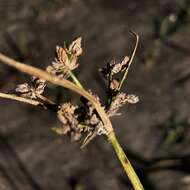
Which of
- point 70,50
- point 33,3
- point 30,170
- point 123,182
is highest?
point 33,3

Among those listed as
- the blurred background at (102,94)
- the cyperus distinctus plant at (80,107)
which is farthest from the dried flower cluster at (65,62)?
the blurred background at (102,94)

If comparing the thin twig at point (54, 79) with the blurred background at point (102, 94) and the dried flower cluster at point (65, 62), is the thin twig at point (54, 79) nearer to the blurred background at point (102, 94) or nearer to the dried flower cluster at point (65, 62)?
the dried flower cluster at point (65, 62)

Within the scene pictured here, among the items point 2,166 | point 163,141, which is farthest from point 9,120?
Result: point 163,141

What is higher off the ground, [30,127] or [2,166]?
[30,127]

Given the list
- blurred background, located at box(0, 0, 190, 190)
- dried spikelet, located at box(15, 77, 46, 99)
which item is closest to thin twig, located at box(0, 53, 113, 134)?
dried spikelet, located at box(15, 77, 46, 99)

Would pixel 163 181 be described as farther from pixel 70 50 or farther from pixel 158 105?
pixel 70 50

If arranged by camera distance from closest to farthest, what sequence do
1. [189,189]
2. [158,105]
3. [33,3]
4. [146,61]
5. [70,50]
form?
[70,50], [189,189], [158,105], [146,61], [33,3]

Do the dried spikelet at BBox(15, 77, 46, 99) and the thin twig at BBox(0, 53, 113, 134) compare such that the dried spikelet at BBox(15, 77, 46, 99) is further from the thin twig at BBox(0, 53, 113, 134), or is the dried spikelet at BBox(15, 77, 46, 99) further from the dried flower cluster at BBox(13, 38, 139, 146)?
the thin twig at BBox(0, 53, 113, 134)

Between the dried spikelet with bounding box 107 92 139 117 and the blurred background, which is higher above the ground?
the blurred background
